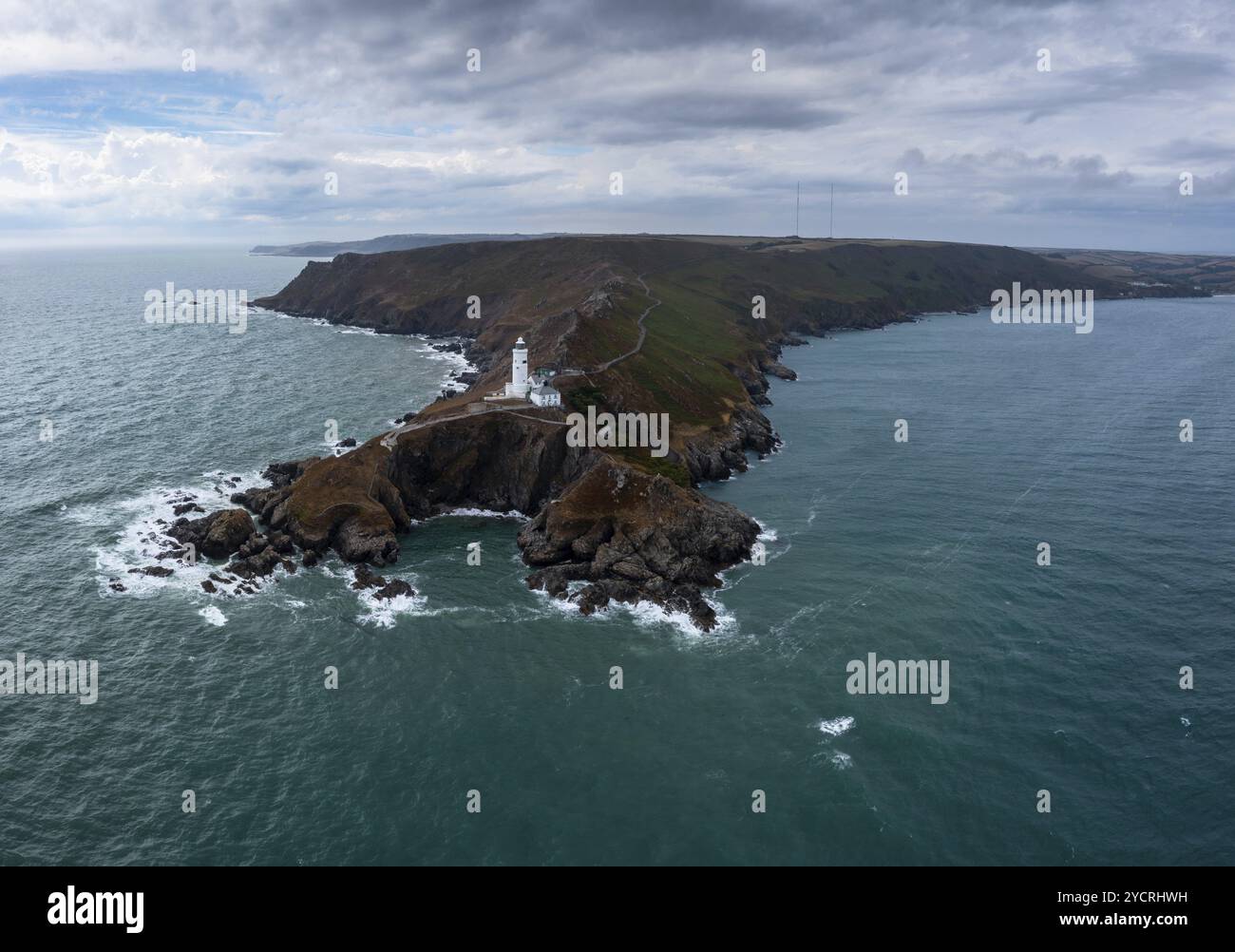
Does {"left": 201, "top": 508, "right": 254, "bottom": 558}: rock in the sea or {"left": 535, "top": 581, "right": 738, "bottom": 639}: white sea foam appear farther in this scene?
{"left": 201, "top": 508, "right": 254, "bottom": 558}: rock in the sea

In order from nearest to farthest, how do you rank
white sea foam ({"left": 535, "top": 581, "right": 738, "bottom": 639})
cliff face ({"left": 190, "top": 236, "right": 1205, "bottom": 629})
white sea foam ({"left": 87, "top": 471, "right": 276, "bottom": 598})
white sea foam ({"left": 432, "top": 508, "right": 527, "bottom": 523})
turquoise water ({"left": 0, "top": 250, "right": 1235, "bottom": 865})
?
turquoise water ({"left": 0, "top": 250, "right": 1235, "bottom": 865}) → white sea foam ({"left": 535, "top": 581, "right": 738, "bottom": 639}) → white sea foam ({"left": 87, "top": 471, "right": 276, "bottom": 598}) → cliff face ({"left": 190, "top": 236, "right": 1205, "bottom": 629}) → white sea foam ({"left": 432, "top": 508, "right": 527, "bottom": 523})

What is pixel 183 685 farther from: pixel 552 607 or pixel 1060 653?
pixel 1060 653

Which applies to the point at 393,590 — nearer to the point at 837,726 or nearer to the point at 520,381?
the point at 837,726

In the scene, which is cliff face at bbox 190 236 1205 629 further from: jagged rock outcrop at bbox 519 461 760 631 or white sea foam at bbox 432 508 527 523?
white sea foam at bbox 432 508 527 523

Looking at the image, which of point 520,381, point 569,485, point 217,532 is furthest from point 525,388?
point 217,532

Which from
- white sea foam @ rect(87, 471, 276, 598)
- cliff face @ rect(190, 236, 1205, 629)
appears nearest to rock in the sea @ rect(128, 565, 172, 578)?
white sea foam @ rect(87, 471, 276, 598)

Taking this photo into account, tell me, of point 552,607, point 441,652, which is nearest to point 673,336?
point 552,607
